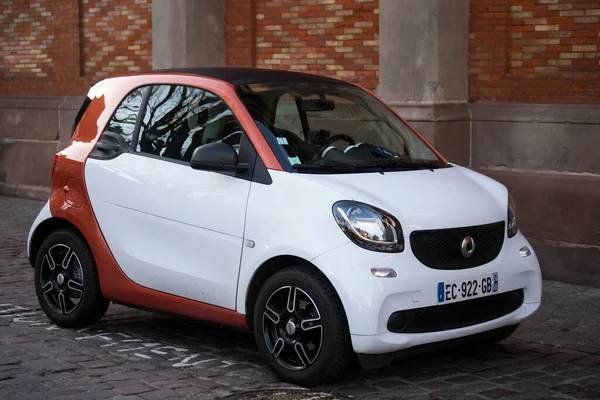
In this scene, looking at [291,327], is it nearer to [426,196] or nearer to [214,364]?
[214,364]

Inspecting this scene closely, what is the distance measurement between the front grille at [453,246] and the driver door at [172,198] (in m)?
1.04

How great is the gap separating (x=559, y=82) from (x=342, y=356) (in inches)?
212

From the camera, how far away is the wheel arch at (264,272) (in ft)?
19.5

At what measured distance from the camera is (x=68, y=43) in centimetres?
1631

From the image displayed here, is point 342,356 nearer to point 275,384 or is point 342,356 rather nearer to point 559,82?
point 275,384

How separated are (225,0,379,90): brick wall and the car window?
17.5 feet

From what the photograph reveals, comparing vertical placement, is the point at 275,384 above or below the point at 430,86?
below

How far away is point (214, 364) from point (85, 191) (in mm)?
1531

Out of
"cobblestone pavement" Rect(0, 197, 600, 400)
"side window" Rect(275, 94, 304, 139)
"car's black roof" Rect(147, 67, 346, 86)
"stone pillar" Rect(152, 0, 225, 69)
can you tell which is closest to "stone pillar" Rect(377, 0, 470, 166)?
"cobblestone pavement" Rect(0, 197, 600, 400)

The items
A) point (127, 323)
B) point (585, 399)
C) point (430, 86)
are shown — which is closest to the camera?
point (585, 399)

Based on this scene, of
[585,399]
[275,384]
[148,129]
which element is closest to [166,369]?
[275,384]

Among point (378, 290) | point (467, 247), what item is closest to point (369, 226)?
point (378, 290)

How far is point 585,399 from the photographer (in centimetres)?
570

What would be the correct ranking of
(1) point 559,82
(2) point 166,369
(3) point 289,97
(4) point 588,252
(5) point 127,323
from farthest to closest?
(1) point 559,82, (4) point 588,252, (5) point 127,323, (3) point 289,97, (2) point 166,369
